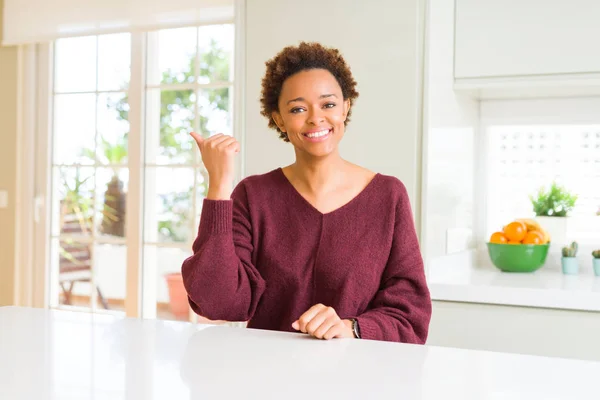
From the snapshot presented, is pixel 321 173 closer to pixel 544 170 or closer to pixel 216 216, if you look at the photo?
pixel 216 216

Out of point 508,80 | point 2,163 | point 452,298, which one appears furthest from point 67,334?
point 2,163

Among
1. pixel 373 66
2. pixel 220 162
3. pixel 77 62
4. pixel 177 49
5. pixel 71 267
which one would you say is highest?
pixel 177 49

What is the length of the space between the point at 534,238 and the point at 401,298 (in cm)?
141

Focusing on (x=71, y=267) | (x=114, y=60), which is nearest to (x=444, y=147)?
(x=71, y=267)

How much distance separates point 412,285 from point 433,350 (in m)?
0.40

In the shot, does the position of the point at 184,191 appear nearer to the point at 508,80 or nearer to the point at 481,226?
the point at 481,226

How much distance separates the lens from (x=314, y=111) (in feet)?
4.56

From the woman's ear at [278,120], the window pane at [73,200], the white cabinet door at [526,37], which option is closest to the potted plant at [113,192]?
the window pane at [73,200]

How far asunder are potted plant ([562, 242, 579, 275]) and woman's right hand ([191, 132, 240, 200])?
68.0 inches

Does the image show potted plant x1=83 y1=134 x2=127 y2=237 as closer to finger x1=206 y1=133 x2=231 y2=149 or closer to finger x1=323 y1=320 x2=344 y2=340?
finger x1=206 y1=133 x2=231 y2=149

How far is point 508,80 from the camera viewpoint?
238 cm

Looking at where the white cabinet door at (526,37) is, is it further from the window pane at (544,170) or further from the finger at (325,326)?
the finger at (325,326)

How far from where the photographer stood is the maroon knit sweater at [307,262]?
51.5 inches

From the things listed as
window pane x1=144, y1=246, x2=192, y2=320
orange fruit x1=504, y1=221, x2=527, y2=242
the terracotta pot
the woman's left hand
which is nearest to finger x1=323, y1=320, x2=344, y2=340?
the woman's left hand
